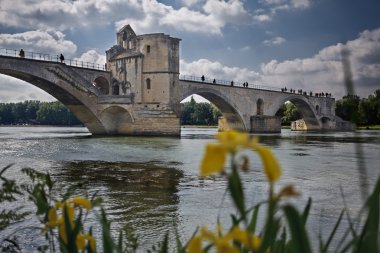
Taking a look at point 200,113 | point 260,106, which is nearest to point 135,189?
point 260,106

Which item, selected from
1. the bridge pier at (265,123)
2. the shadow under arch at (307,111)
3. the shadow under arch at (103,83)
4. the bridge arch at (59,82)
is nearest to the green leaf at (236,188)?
the bridge arch at (59,82)

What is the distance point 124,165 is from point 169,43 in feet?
90.0

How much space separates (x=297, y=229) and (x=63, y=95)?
115 ft

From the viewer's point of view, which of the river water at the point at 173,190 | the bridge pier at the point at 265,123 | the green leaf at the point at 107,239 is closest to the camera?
the green leaf at the point at 107,239

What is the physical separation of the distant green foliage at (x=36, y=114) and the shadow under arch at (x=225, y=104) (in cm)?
5904

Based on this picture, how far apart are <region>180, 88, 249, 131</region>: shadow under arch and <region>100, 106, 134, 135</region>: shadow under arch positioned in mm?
6533

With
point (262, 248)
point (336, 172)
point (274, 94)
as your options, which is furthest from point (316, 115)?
point (262, 248)

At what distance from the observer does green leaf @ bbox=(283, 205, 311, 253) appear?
2.53ft

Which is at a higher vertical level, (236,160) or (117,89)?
(117,89)

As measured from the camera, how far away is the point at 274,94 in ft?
197

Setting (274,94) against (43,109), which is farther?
(43,109)

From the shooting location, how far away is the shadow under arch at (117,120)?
38.3m

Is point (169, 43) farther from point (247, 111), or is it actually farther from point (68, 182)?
point (68, 182)

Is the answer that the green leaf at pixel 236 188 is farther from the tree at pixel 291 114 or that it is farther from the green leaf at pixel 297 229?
the tree at pixel 291 114
